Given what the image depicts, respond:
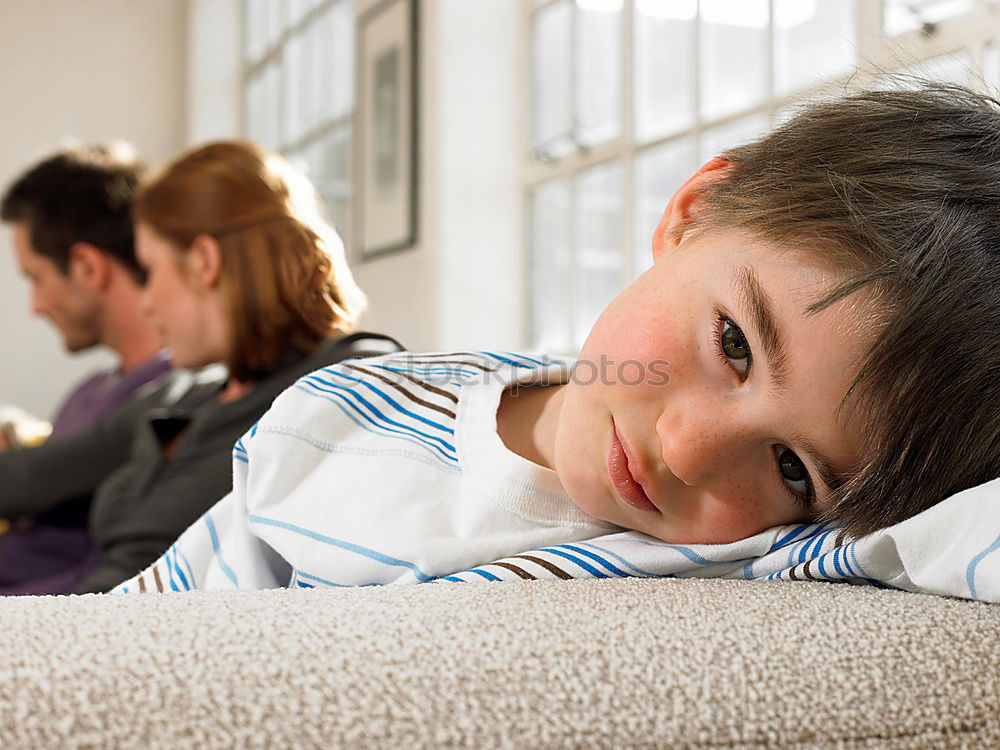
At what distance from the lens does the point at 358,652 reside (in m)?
0.42

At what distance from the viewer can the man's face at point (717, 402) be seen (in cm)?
72

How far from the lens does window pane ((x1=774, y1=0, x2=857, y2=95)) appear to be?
194 cm

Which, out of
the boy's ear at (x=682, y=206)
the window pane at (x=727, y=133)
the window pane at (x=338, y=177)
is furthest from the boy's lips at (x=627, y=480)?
the window pane at (x=338, y=177)

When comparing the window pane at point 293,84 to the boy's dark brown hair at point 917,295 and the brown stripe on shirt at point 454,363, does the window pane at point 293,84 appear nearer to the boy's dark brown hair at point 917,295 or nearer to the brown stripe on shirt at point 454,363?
the brown stripe on shirt at point 454,363

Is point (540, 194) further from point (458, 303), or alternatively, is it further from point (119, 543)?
point (119, 543)

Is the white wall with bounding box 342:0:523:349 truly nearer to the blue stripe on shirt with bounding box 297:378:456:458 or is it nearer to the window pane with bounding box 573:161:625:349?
the window pane with bounding box 573:161:625:349

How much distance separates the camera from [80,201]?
283 centimetres

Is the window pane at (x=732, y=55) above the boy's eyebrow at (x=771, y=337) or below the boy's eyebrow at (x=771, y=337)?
above

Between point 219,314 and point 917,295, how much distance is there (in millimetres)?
1419

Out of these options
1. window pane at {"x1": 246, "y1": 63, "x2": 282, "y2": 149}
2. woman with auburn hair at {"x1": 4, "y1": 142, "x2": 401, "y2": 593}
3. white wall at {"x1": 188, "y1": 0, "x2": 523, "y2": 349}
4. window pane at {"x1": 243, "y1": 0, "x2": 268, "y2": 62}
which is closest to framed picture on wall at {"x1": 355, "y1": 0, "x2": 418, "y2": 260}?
white wall at {"x1": 188, "y1": 0, "x2": 523, "y2": 349}

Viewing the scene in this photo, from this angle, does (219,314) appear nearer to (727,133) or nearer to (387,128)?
(727,133)

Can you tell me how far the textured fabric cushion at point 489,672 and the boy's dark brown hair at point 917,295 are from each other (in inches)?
7.7

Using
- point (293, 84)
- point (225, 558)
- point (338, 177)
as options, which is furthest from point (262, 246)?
point (293, 84)

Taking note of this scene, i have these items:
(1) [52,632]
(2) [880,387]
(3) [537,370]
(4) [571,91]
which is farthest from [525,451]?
(4) [571,91]
